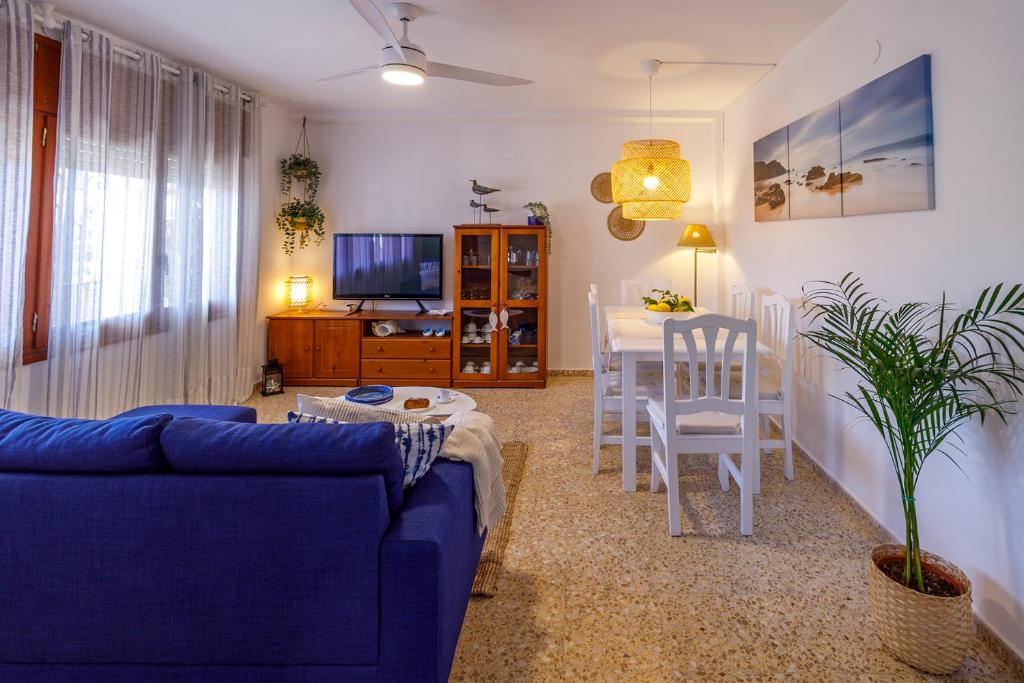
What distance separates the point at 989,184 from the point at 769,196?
2.10 m

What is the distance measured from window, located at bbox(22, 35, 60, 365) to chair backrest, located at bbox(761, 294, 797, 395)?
13.3 ft

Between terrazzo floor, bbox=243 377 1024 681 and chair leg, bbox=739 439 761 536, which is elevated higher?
chair leg, bbox=739 439 761 536

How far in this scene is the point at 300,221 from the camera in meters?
5.03

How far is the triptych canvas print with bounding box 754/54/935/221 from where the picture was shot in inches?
85.8

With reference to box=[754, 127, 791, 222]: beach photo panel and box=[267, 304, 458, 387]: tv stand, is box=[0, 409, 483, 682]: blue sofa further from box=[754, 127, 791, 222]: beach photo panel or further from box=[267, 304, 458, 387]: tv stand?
box=[267, 304, 458, 387]: tv stand

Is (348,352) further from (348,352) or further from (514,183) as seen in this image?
(514,183)

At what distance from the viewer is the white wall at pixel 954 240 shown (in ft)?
5.65

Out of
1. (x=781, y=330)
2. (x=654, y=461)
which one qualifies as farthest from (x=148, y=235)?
(x=781, y=330)

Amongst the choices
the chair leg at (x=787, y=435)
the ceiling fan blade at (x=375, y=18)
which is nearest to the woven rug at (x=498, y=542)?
the chair leg at (x=787, y=435)

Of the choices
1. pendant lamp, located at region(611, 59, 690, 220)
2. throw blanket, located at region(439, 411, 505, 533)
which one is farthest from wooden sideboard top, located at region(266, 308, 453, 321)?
throw blanket, located at region(439, 411, 505, 533)

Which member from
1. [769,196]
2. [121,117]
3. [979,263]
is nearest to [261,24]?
[121,117]

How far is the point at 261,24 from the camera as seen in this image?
323 centimetres

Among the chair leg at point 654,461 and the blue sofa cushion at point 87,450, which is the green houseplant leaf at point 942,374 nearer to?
the chair leg at point 654,461

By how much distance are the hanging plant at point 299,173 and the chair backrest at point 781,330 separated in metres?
4.17
